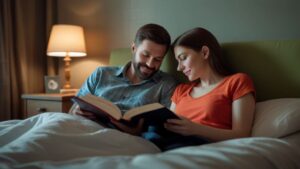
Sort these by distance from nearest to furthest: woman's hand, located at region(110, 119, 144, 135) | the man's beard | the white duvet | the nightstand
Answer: the white duvet
woman's hand, located at region(110, 119, 144, 135)
the man's beard
the nightstand

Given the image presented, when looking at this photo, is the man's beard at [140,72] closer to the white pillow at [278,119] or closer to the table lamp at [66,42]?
the white pillow at [278,119]

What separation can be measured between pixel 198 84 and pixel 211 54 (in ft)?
0.56

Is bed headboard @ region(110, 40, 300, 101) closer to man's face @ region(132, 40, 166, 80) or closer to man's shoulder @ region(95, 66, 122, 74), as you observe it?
man's face @ region(132, 40, 166, 80)

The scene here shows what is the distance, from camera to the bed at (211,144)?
693 millimetres

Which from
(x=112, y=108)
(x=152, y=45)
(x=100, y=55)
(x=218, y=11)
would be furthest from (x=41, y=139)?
(x=100, y=55)

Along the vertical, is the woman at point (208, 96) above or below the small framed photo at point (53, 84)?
above

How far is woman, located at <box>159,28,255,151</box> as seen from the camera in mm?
1114

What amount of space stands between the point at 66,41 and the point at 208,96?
126cm

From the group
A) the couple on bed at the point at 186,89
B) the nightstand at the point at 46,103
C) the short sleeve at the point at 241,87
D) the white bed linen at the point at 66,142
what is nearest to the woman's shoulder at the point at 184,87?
the couple on bed at the point at 186,89

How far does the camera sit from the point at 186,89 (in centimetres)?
147

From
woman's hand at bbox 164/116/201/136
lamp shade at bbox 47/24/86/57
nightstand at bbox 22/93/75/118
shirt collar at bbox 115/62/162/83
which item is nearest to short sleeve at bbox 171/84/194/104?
shirt collar at bbox 115/62/162/83

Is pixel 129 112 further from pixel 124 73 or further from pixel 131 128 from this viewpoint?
pixel 124 73

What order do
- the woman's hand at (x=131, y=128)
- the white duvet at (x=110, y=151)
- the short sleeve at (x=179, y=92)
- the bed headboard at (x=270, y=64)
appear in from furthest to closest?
1. the short sleeve at (x=179, y=92)
2. the bed headboard at (x=270, y=64)
3. the woman's hand at (x=131, y=128)
4. the white duvet at (x=110, y=151)

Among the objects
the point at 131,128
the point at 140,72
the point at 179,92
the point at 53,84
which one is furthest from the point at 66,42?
the point at 131,128
